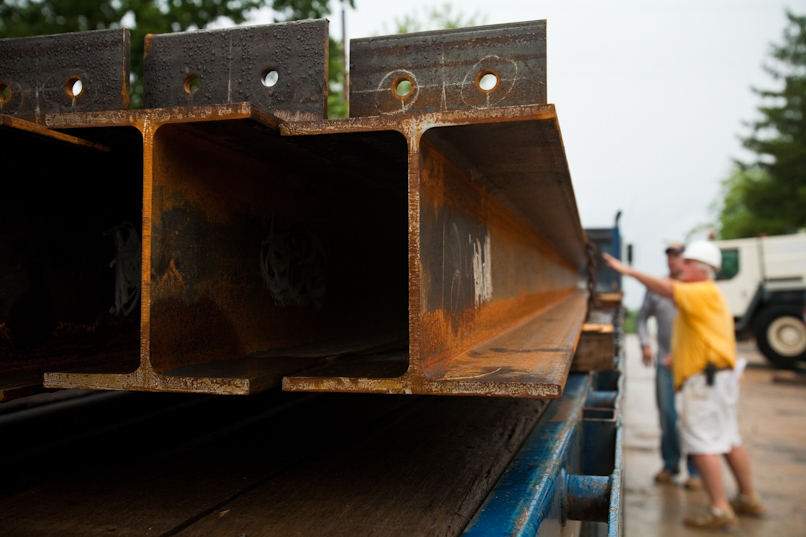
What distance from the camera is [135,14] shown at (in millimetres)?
7914

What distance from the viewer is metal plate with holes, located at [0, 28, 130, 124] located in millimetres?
1820

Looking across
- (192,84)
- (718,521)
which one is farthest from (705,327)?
(192,84)

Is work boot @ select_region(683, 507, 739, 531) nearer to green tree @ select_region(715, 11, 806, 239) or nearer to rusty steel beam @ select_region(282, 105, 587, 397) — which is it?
rusty steel beam @ select_region(282, 105, 587, 397)

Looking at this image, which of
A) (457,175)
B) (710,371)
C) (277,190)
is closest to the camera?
(457,175)

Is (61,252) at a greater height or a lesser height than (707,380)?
greater

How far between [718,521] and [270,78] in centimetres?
458

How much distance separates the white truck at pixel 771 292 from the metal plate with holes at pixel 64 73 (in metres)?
13.6

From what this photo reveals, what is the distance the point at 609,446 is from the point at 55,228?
91.5 inches

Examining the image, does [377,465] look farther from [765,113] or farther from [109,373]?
[765,113]

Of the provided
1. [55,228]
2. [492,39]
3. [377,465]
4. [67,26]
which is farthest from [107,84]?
[67,26]

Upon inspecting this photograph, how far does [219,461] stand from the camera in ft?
6.23

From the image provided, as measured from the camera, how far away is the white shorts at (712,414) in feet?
14.5

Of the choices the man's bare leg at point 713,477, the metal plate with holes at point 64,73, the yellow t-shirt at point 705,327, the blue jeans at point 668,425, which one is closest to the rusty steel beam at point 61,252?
the metal plate with holes at point 64,73

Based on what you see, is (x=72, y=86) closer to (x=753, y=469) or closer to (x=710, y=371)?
(x=710, y=371)
